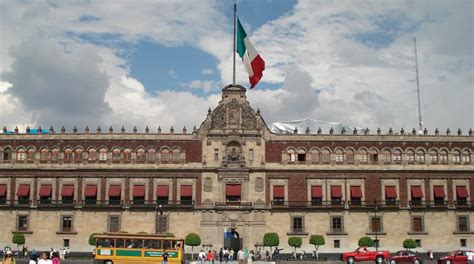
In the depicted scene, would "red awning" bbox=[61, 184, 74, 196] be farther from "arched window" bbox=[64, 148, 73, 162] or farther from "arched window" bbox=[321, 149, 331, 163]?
"arched window" bbox=[321, 149, 331, 163]

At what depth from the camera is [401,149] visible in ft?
232

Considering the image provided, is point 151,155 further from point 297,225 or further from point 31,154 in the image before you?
point 297,225

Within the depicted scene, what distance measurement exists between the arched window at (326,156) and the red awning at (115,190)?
76.8 feet

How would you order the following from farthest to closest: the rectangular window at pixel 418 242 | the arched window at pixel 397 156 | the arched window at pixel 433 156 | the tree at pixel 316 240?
the arched window at pixel 433 156, the arched window at pixel 397 156, the rectangular window at pixel 418 242, the tree at pixel 316 240

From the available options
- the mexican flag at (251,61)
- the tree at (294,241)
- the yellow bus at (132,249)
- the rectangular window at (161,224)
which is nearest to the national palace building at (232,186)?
the rectangular window at (161,224)

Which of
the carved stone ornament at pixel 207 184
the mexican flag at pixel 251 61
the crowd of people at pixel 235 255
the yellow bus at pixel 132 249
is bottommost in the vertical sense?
the crowd of people at pixel 235 255

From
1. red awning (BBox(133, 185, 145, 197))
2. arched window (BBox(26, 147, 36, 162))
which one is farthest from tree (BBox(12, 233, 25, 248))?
red awning (BBox(133, 185, 145, 197))

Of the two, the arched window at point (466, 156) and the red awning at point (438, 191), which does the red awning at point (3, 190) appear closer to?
the red awning at point (438, 191)

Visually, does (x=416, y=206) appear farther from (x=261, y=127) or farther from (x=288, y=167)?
(x=261, y=127)

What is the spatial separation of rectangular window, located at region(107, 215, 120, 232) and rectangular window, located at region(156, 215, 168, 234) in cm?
444

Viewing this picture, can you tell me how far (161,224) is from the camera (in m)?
67.9

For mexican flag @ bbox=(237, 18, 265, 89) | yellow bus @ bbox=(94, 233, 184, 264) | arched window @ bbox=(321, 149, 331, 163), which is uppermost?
mexican flag @ bbox=(237, 18, 265, 89)

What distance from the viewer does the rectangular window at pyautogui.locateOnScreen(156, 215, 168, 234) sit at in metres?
67.8

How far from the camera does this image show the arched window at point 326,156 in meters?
70.1
